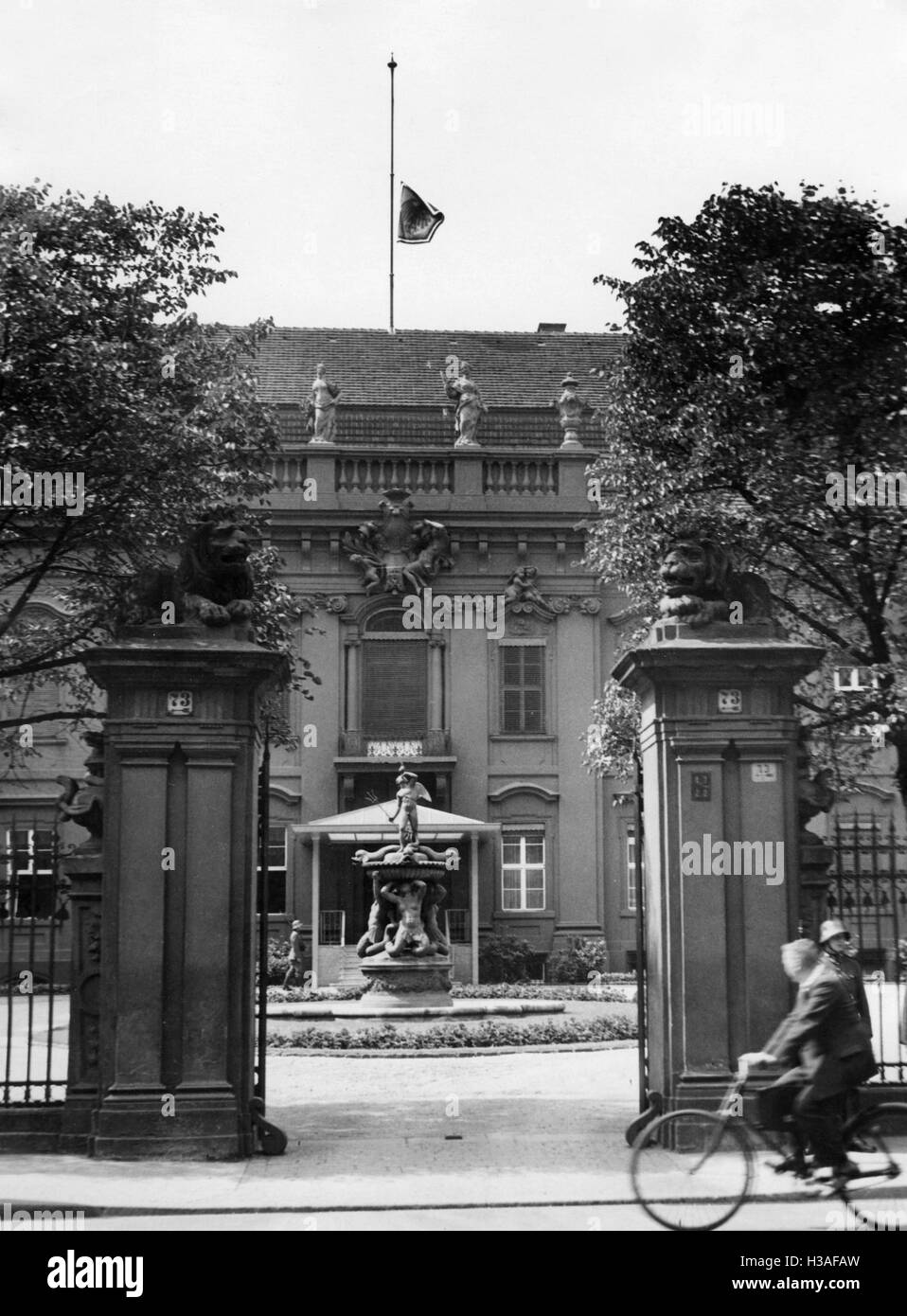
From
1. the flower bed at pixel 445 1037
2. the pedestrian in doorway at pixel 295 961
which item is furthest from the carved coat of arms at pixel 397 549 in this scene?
the flower bed at pixel 445 1037

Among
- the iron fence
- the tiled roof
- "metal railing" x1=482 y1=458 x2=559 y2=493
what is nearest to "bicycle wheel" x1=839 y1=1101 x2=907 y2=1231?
the iron fence

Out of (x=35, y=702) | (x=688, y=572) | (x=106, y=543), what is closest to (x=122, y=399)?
(x=106, y=543)

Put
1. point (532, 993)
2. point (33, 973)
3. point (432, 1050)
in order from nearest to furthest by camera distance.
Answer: point (33, 973)
point (432, 1050)
point (532, 993)

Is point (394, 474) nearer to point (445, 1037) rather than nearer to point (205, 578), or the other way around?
point (445, 1037)

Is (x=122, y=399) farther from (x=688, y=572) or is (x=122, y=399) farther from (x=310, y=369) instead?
(x=310, y=369)

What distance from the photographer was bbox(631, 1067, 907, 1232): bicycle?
795 centimetres

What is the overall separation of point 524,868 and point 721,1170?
2336cm

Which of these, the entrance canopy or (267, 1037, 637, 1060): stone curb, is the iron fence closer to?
(267, 1037, 637, 1060): stone curb

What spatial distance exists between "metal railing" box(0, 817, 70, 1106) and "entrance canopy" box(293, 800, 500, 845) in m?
4.96

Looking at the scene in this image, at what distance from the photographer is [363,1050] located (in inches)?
695

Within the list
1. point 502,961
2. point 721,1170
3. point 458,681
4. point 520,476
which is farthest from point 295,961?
point 721,1170

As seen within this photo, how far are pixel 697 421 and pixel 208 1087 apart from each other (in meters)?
7.50

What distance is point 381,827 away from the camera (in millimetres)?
28406
